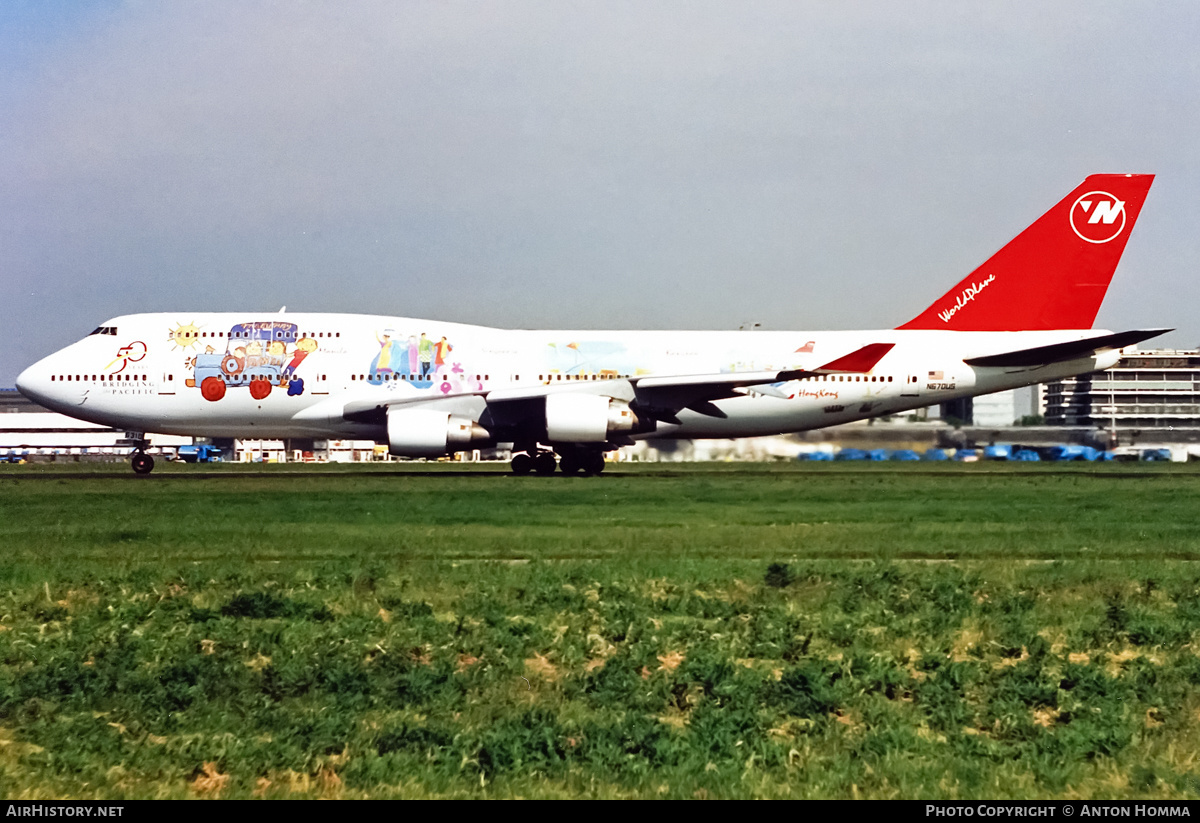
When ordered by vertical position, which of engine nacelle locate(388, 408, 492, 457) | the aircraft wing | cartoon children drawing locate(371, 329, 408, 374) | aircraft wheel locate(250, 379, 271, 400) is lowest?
engine nacelle locate(388, 408, 492, 457)

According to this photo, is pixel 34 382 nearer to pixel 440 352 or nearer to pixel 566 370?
pixel 440 352

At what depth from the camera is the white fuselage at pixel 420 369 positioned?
34.2m

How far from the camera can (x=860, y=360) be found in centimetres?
3534

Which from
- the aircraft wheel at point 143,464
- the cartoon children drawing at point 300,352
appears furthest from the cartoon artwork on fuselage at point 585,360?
the aircraft wheel at point 143,464

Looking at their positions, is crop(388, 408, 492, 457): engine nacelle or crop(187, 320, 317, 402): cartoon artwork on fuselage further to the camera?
crop(187, 320, 317, 402): cartoon artwork on fuselage

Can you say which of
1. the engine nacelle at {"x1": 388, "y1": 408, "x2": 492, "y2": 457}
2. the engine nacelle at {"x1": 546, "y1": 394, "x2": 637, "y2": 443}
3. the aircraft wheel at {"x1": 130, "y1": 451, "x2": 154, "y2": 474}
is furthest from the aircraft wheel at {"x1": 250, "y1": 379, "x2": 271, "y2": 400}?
the engine nacelle at {"x1": 546, "y1": 394, "x2": 637, "y2": 443}

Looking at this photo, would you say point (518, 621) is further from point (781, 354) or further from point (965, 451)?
point (965, 451)

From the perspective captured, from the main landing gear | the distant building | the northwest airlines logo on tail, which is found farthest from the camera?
the distant building

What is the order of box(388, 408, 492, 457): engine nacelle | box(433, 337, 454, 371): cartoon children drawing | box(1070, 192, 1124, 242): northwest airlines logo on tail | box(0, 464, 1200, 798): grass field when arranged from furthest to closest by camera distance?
1. box(1070, 192, 1124, 242): northwest airlines logo on tail
2. box(433, 337, 454, 371): cartoon children drawing
3. box(388, 408, 492, 457): engine nacelle
4. box(0, 464, 1200, 798): grass field

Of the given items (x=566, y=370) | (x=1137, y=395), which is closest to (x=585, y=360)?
(x=566, y=370)

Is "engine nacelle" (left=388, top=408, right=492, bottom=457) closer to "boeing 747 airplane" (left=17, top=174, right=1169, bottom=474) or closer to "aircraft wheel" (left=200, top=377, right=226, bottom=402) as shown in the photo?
"boeing 747 airplane" (left=17, top=174, right=1169, bottom=474)

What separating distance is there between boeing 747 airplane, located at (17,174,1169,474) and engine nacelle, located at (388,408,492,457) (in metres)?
0.05

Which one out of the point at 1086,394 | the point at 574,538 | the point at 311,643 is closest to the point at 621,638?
the point at 311,643

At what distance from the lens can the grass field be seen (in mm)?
8391
